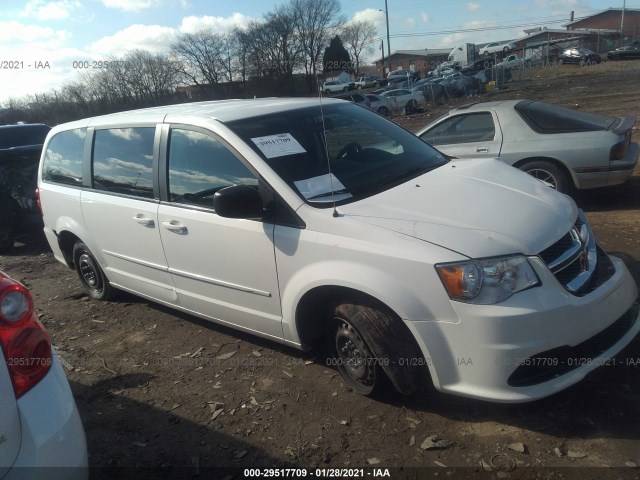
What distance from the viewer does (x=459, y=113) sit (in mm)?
7371

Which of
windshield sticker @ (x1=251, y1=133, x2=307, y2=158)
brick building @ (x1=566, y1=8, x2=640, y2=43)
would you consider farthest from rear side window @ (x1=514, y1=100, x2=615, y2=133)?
brick building @ (x1=566, y1=8, x2=640, y2=43)

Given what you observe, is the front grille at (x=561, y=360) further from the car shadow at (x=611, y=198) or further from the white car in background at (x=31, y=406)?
the car shadow at (x=611, y=198)

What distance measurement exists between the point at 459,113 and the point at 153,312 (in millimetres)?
5021

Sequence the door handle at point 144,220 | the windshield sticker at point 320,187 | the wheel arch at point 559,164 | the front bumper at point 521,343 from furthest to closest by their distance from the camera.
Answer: the wheel arch at point 559,164 < the door handle at point 144,220 < the windshield sticker at point 320,187 < the front bumper at point 521,343

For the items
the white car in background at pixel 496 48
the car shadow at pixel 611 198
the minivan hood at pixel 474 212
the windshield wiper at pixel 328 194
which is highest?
the white car in background at pixel 496 48

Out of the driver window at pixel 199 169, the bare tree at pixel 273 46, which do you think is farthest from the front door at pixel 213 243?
the bare tree at pixel 273 46

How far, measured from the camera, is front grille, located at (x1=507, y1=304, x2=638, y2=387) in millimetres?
2641

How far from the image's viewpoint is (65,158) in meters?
5.17

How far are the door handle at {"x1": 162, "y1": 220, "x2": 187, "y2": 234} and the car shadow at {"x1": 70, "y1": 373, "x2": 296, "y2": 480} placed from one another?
4.04 ft

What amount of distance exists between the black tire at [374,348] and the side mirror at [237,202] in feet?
2.64

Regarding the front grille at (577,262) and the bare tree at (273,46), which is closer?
the front grille at (577,262)

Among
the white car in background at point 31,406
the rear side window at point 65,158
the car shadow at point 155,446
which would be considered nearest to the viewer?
the white car in background at point 31,406

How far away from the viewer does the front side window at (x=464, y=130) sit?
7.12m

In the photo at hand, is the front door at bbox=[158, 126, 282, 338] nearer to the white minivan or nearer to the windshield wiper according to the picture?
the white minivan
